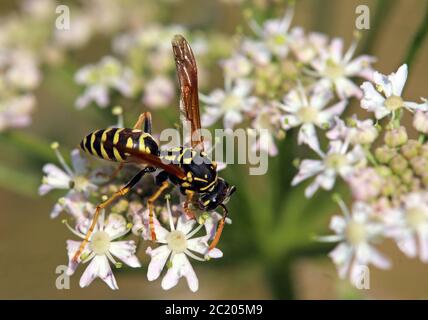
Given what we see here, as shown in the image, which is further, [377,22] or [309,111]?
[377,22]

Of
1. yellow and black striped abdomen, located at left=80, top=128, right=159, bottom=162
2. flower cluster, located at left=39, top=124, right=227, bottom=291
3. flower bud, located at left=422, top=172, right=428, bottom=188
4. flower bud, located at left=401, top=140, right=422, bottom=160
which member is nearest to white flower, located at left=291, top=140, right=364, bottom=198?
flower bud, located at left=401, top=140, right=422, bottom=160

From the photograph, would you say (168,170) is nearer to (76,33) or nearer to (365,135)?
(365,135)

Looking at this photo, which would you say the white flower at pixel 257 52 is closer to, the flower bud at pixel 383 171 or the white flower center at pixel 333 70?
the white flower center at pixel 333 70

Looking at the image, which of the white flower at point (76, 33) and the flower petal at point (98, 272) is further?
the white flower at point (76, 33)

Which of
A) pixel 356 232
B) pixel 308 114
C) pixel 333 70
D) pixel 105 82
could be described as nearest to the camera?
pixel 356 232

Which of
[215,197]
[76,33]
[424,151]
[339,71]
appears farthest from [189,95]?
[76,33]

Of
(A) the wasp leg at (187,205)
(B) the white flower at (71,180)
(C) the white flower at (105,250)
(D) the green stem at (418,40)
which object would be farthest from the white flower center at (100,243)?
(D) the green stem at (418,40)
